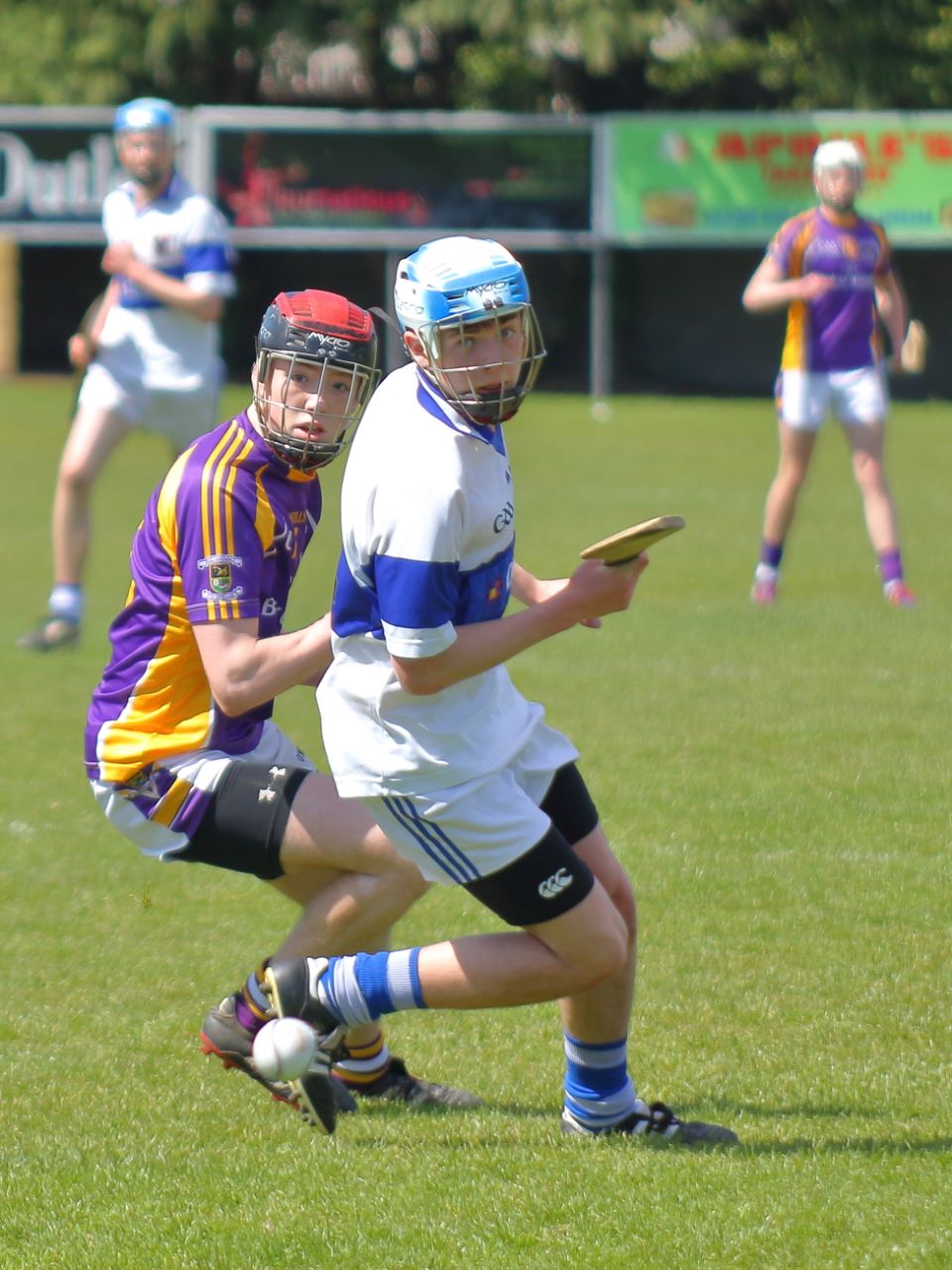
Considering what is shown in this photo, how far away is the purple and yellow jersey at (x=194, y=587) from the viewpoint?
426 centimetres

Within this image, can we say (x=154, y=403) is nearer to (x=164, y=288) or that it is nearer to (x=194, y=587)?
(x=164, y=288)

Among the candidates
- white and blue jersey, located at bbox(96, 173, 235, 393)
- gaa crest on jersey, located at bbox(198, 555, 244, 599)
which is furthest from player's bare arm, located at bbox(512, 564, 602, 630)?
white and blue jersey, located at bbox(96, 173, 235, 393)

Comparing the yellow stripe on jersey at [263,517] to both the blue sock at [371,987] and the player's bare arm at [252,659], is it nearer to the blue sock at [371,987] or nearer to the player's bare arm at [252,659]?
the player's bare arm at [252,659]

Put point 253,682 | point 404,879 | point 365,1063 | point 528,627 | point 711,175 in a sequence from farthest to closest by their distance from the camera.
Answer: point 711,175, point 365,1063, point 404,879, point 253,682, point 528,627

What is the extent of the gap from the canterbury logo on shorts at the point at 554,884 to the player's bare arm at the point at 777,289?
6725mm

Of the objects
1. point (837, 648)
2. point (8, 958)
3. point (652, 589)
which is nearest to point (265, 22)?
point (652, 589)

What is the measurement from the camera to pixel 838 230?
34.0ft

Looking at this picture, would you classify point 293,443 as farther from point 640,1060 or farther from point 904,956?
point 904,956

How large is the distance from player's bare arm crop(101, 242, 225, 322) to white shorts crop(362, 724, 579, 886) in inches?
230

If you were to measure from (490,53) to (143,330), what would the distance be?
19255mm

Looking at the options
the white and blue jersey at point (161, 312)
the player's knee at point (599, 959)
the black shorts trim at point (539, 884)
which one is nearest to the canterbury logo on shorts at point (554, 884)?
the black shorts trim at point (539, 884)

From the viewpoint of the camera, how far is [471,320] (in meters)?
3.70

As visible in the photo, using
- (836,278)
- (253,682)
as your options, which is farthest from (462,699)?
(836,278)

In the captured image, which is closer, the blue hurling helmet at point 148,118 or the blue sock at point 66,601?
the blue hurling helmet at point 148,118
